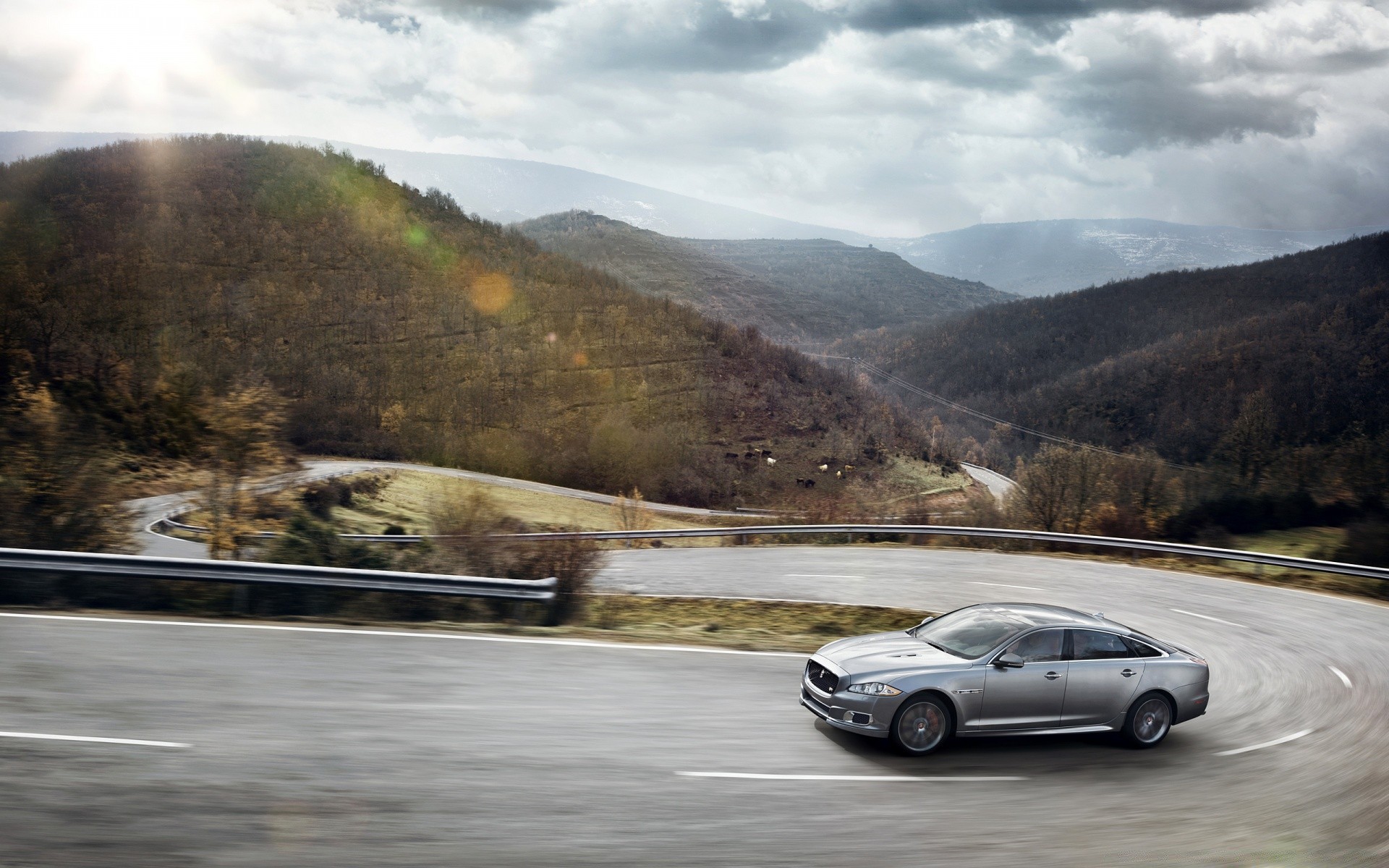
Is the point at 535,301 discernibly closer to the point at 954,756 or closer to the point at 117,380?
the point at 117,380

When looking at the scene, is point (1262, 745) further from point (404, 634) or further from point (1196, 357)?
point (1196, 357)

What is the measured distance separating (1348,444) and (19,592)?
46616mm

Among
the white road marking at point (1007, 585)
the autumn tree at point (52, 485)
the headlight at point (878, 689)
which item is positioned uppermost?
the autumn tree at point (52, 485)

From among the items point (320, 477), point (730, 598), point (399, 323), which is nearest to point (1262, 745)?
point (730, 598)

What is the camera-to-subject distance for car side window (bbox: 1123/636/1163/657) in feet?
30.1

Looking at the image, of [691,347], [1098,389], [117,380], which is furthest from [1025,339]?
[117,380]

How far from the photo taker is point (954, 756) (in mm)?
8273

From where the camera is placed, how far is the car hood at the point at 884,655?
8398 millimetres

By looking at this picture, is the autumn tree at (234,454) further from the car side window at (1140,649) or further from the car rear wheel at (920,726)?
the car side window at (1140,649)

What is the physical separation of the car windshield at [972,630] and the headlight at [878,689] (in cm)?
97

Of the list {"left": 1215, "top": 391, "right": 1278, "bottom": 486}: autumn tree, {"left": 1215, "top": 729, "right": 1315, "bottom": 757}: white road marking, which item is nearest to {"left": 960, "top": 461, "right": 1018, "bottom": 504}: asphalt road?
{"left": 1215, "top": 391, "right": 1278, "bottom": 486}: autumn tree

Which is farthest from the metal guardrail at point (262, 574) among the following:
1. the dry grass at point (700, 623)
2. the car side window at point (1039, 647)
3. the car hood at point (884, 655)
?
the car side window at point (1039, 647)

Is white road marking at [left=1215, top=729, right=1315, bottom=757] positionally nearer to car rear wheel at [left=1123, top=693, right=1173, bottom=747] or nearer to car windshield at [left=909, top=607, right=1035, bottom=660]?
car rear wheel at [left=1123, top=693, right=1173, bottom=747]

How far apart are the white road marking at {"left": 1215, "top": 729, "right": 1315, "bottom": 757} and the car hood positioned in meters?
2.91
